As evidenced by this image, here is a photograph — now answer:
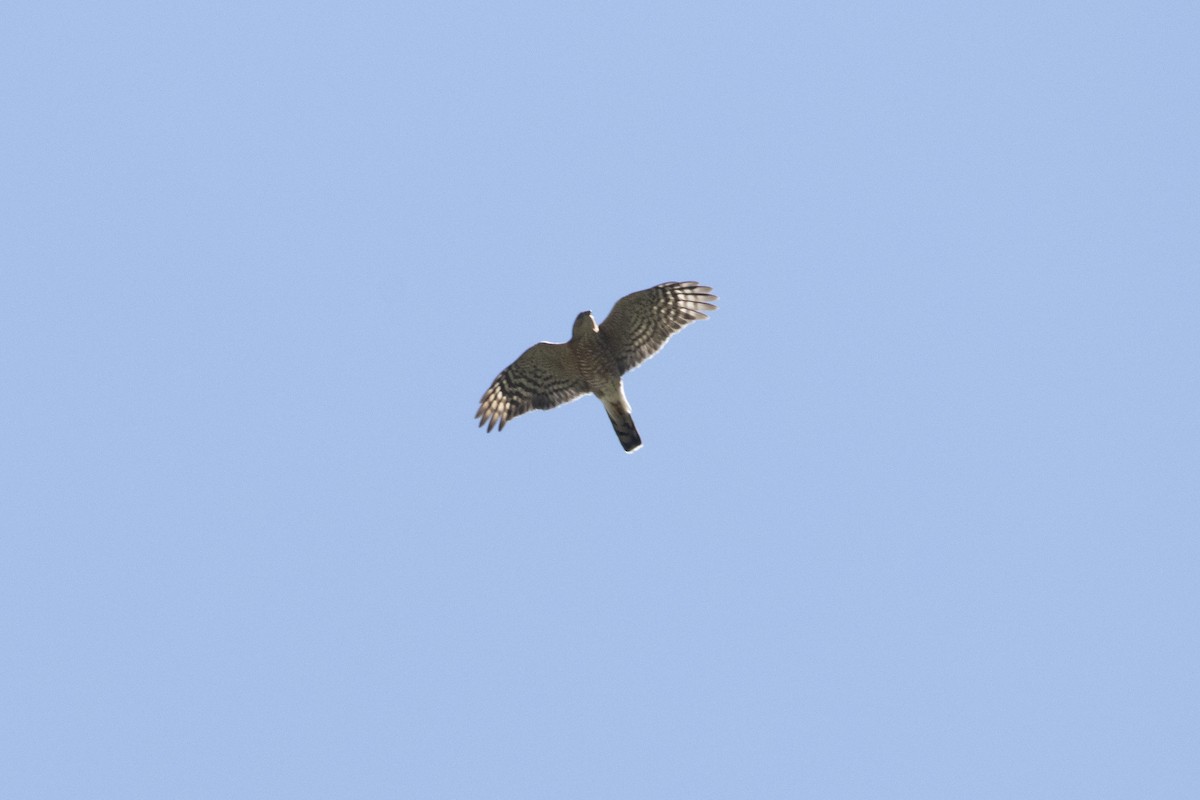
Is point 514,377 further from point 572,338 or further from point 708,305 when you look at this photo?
point 708,305

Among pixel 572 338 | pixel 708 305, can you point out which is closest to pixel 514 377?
pixel 572 338

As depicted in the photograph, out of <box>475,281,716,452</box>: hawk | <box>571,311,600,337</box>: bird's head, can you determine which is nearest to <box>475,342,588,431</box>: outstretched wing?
<box>475,281,716,452</box>: hawk

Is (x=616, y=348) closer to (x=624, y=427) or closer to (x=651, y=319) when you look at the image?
(x=651, y=319)

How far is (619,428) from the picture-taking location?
2164 centimetres

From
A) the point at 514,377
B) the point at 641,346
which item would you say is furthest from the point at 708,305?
the point at 514,377

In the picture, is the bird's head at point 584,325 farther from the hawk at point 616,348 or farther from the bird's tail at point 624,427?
the bird's tail at point 624,427

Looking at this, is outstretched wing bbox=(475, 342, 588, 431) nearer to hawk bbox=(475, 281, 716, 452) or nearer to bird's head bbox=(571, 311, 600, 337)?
hawk bbox=(475, 281, 716, 452)

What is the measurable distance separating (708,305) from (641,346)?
959 mm

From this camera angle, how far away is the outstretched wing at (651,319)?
68.8ft

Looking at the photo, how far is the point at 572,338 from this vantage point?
20.9 metres

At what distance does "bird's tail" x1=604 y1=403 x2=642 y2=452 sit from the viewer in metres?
21.5

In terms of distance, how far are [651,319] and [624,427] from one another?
146 cm

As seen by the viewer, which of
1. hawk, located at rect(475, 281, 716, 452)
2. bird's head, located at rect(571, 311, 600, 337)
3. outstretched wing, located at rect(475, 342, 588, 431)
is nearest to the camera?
bird's head, located at rect(571, 311, 600, 337)

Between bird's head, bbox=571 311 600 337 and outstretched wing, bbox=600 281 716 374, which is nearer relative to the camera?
bird's head, bbox=571 311 600 337
